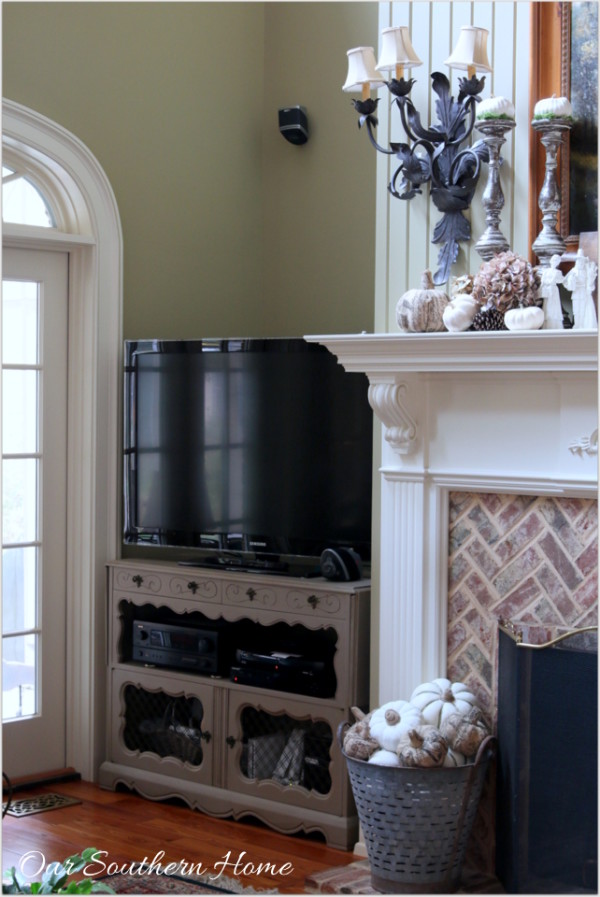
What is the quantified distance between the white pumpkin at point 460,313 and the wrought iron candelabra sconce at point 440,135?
226mm

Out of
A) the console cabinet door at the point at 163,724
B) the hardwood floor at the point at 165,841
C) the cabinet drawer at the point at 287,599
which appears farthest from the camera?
the console cabinet door at the point at 163,724

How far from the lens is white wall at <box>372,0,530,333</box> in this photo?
317 cm

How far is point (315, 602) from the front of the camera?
3.73m

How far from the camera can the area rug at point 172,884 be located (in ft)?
10.8

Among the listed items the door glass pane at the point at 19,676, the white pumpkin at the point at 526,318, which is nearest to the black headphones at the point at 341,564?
the white pumpkin at the point at 526,318

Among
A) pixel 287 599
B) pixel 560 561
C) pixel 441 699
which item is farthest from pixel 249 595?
pixel 560 561

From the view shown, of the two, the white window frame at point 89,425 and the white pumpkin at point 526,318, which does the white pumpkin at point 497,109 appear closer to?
the white pumpkin at point 526,318

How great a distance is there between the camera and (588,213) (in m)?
3.05

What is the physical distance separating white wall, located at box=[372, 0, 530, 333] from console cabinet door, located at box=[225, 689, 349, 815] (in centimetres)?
133

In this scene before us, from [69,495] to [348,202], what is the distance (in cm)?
159

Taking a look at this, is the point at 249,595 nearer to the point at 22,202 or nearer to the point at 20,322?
the point at 20,322

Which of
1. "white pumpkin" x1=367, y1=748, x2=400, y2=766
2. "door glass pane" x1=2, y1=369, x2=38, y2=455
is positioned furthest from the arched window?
"white pumpkin" x1=367, y1=748, x2=400, y2=766

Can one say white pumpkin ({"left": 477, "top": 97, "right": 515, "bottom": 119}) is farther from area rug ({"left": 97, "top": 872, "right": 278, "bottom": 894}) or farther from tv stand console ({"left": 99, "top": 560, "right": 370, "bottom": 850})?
area rug ({"left": 97, "top": 872, "right": 278, "bottom": 894})

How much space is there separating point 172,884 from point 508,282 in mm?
1967
